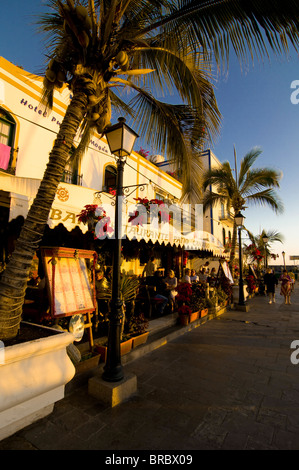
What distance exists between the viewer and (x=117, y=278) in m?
3.11

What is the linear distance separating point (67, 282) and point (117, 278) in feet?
3.63

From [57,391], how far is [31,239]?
179cm

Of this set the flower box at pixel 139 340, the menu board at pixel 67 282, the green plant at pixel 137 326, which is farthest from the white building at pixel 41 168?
the flower box at pixel 139 340

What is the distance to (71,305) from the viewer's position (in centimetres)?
357

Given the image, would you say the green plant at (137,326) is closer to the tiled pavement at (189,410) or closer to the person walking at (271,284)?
the tiled pavement at (189,410)

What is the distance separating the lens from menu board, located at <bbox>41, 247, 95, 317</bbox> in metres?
3.42

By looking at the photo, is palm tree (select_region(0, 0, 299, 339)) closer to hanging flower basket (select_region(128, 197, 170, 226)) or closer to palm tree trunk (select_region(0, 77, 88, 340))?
palm tree trunk (select_region(0, 77, 88, 340))

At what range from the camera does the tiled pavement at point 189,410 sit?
213cm

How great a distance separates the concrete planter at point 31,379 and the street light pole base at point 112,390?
0.46 m

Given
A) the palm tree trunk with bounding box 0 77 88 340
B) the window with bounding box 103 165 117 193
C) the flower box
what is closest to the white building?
the window with bounding box 103 165 117 193

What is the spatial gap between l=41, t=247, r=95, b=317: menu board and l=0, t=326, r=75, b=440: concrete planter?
2.79ft

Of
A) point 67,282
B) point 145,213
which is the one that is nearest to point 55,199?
point 67,282

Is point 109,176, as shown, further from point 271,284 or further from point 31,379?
point 271,284

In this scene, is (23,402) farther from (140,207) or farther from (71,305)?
(140,207)
